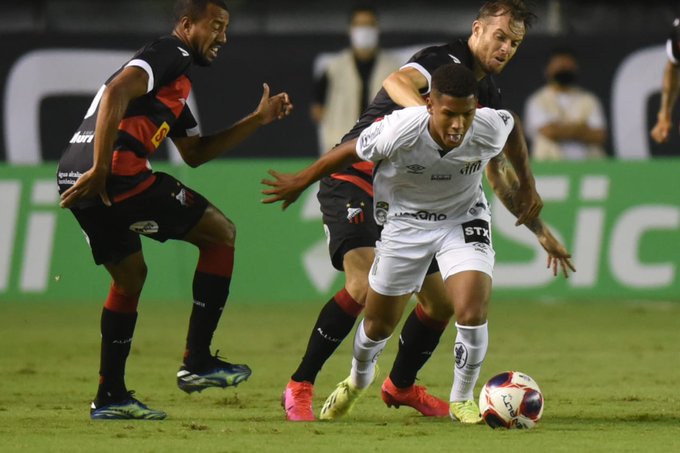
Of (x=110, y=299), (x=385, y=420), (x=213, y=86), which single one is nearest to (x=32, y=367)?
(x=110, y=299)

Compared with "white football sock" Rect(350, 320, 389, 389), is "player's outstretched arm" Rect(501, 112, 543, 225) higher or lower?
higher

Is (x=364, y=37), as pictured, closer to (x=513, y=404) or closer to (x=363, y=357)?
(x=363, y=357)

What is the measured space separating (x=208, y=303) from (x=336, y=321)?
2.35 feet

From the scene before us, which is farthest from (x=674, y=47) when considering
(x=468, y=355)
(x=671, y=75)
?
(x=468, y=355)

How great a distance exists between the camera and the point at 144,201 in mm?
7453

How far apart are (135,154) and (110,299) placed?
2.80 ft

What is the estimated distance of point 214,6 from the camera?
302 inches

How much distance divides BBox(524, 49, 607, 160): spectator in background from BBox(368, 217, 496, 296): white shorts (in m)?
8.74

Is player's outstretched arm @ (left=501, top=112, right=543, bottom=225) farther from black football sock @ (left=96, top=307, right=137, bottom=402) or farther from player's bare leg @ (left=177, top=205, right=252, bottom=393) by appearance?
black football sock @ (left=96, top=307, right=137, bottom=402)

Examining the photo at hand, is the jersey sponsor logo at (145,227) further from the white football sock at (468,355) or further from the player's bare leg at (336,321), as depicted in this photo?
the white football sock at (468,355)

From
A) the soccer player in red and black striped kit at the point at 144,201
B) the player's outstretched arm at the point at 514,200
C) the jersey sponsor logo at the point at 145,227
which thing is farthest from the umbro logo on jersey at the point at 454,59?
the jersey sponsor logo at the point at 145,227

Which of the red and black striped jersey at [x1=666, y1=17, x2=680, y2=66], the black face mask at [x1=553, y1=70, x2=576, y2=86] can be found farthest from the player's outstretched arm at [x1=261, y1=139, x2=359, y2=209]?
the black face mask at [x1=553, y1=70, x2=576, y2=86]

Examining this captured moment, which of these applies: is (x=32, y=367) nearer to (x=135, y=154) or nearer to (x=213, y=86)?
(x=135, y=154)

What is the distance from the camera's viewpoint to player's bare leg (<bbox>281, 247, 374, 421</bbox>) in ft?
25.3
